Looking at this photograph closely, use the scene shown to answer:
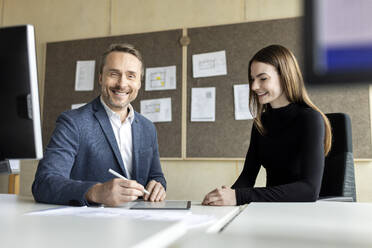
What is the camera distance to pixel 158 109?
252 centimetres

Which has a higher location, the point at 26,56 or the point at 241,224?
the point at 26,56

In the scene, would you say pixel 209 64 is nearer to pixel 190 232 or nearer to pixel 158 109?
pixel 158 109

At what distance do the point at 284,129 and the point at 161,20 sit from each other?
5.26 ft

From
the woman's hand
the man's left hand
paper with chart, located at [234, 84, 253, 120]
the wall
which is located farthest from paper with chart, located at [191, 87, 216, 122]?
the woman's hand

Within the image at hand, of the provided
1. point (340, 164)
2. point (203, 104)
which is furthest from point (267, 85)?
point (203, 104)

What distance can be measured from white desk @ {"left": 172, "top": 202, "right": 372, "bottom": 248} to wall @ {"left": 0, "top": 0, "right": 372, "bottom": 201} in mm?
1538

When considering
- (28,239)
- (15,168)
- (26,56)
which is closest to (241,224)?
(28,239)

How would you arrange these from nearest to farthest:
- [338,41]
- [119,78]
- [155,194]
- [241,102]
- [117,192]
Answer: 1. [338,41]
2. [117,192]
3. [155,194]
4. [119,78]
5. [241,102]

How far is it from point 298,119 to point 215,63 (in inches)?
47.5

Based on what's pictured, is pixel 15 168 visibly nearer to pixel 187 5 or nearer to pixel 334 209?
pixel 187 5

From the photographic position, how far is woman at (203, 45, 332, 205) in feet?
3.97

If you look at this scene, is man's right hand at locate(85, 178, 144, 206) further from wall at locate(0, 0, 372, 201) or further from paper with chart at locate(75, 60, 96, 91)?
paper with chart at locate(75, 60, 96, 91)

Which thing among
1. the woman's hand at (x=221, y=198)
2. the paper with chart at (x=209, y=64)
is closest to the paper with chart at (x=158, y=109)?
the paper with chart at (x=209, y=64)

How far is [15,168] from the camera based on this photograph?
272 centimetres
